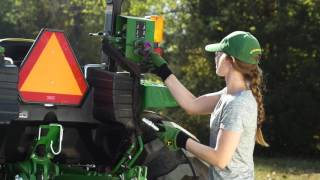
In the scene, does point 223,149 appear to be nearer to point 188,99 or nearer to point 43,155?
point 188,99

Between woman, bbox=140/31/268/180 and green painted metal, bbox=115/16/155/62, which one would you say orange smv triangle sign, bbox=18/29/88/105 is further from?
woman, bbox=140/31/268/180

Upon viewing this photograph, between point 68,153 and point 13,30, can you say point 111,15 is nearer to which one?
point 68,153

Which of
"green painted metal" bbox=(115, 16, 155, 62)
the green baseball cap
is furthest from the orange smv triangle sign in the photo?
the green baseball cap

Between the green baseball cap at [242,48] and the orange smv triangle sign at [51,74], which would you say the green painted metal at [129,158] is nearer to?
the orange smv triangle sign at [51,74]

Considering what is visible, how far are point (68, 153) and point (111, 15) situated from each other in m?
0.91

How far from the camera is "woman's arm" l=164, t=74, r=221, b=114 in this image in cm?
435

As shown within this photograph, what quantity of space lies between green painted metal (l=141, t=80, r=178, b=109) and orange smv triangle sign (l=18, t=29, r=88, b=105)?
13.9 inches

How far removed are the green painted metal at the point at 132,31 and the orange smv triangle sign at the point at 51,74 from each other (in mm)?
307

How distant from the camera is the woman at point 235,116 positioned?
3.89 meters

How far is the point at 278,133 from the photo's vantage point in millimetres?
16672

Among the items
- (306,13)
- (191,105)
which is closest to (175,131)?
(191,105)

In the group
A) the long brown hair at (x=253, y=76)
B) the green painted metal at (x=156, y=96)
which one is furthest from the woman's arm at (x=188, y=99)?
the long brown hair at (x=253, y=76)

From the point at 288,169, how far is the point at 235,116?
8905mm

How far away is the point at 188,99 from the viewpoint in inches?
173
